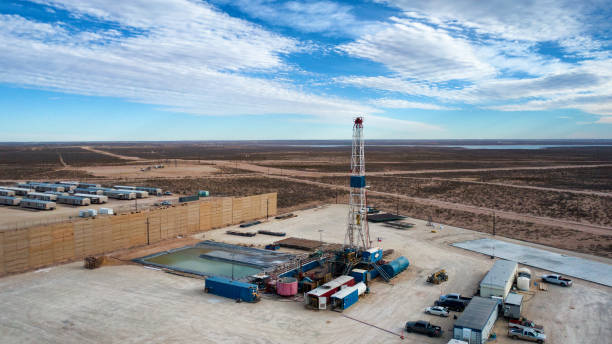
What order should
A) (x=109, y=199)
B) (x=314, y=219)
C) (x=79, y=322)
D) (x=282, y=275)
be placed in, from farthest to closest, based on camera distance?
(x=109, y=199) → (x=314, y=219) → (x=282, y=275) → (x=79, y=322)

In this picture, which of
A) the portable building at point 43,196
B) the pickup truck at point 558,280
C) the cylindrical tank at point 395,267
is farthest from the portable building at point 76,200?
the pickup truck at point 558,280

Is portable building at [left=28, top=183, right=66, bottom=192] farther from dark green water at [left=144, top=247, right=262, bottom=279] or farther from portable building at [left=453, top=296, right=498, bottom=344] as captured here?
Result: portable building at [left=453, top=296, right=498, bottom=344]

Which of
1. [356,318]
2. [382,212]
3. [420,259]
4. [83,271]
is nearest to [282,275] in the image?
[356,318]

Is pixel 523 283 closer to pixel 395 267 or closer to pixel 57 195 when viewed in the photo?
pixel 395 267

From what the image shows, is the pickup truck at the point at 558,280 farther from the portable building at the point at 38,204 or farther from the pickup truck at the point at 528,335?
the portable building at the point at 38,204

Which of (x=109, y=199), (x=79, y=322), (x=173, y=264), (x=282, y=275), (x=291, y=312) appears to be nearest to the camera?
(x=79, y=322)

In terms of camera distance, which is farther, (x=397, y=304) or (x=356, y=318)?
(x=397, y=304)

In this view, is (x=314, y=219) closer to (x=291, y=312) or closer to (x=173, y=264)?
(x=173, y=264)
